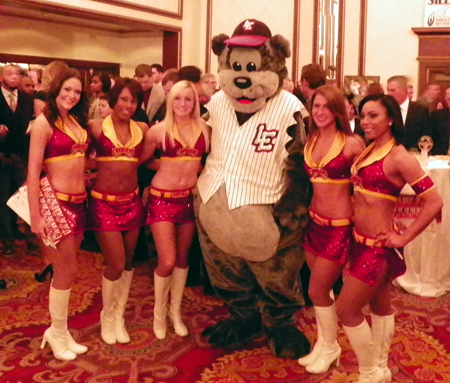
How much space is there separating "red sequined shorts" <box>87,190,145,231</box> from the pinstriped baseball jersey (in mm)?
440

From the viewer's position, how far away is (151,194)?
3094 millimetres

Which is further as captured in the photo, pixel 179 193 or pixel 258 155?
pixel 179 193

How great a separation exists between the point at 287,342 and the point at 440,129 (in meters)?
2.87

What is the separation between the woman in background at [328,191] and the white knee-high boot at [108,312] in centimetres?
111

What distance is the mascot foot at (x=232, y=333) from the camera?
A: 3.13 meters

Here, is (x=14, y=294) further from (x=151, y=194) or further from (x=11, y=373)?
(x=151, y=194)

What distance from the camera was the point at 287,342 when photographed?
9.98 ft

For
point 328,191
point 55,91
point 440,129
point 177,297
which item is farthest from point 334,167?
point 440,129

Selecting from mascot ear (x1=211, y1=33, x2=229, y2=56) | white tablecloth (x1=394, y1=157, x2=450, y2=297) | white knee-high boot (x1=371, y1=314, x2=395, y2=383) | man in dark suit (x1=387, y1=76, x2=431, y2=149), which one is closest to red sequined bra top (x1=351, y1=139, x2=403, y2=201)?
white knee-high boot (x1=371, y1=314, x2=395, y2=383)

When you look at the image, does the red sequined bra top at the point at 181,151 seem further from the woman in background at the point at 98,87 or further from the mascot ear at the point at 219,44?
the woman in background at the point at 98,87

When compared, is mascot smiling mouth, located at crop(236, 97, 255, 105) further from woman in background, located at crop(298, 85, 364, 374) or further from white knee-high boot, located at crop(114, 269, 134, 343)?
white knee-high boot, located at crop(114, 269, 134, 343)

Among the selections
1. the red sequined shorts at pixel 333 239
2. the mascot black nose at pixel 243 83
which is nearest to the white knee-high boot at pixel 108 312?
the red sequined shorts at pixel 333 239

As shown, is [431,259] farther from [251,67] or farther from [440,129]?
[251,67]

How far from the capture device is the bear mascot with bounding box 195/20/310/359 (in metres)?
2.84
